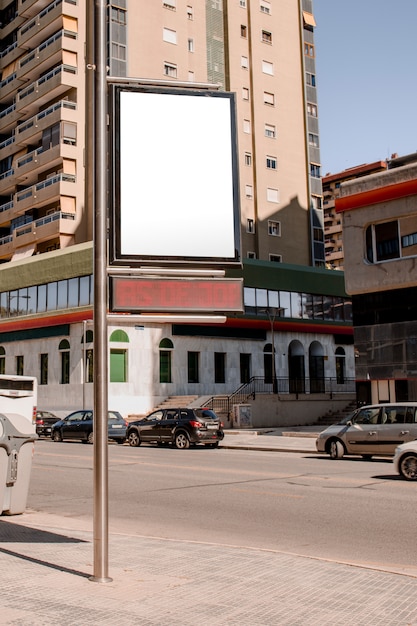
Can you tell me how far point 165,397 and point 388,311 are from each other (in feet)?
64.2

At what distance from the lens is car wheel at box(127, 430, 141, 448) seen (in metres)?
30.5

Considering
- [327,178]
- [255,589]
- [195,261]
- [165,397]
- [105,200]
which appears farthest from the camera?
[327,178]

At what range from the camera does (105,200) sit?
734 centimetres

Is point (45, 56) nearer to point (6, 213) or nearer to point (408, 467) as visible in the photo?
point (6, 213)

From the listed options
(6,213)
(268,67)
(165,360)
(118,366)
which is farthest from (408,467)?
(268,67)

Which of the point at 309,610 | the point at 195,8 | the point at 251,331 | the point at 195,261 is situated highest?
the point at 195,8

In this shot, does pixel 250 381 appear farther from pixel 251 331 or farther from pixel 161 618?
pixel 161 618

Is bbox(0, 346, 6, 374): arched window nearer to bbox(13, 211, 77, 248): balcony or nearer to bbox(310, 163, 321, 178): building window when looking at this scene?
bbox(13, 211, 77, 248): balcony

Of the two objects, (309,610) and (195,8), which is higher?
(195,8)

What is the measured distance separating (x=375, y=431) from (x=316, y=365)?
32950mm

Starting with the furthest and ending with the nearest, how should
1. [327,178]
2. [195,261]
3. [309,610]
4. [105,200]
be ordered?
[327,178] < [195,261] < [105,200] < [309,610]

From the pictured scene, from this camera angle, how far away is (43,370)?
1941 inches

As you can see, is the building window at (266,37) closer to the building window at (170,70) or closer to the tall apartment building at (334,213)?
the building window at (170,70)

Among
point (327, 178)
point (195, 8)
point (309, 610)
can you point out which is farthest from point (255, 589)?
point (327, 178)
